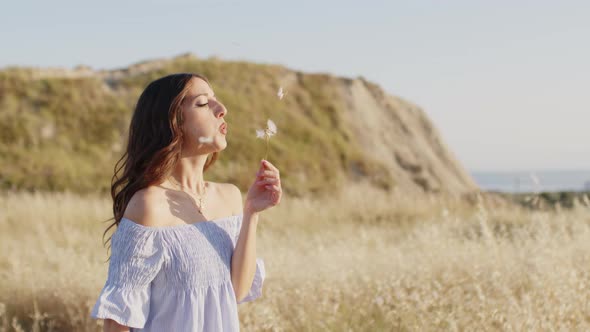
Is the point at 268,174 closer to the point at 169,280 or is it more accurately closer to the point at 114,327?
the point at 169,280

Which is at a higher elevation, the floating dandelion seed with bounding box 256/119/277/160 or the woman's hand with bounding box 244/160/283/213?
the floating dandelion seed with bounding box 256/119/277/160

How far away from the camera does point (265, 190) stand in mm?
2629

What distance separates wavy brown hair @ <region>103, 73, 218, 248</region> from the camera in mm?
2639

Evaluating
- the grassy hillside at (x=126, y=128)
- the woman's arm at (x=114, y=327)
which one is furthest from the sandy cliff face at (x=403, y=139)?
the woman's arm at (x=114, y=327)

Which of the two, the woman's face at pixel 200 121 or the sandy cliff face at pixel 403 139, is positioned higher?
the woman's face at pixel 200 121

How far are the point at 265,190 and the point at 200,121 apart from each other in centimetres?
40

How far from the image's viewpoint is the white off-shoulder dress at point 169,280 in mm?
2510

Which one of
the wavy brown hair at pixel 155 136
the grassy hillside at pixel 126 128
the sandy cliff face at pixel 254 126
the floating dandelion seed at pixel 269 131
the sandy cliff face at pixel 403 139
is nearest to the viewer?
the floating dandelion seed at pixel 269 131

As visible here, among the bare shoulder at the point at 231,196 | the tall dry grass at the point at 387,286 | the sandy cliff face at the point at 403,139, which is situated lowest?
the sandy cliff face at the point at 403,139

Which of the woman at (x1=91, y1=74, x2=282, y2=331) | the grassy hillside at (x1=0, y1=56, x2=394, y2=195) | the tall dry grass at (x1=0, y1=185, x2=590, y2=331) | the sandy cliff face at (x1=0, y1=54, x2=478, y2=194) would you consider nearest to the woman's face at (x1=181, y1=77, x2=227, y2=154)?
the woman at (x1=91, y1=74, x2=282, y2=331)

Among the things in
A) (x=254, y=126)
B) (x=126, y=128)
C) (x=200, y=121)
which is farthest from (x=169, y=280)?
(x=254, y=126)

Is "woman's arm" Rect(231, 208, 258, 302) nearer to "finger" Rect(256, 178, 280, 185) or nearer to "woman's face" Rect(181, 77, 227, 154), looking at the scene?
"finger" Rect(256, 178, 280, 185)

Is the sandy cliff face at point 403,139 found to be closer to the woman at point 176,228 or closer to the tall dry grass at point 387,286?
the tall dry grass at point 387,286

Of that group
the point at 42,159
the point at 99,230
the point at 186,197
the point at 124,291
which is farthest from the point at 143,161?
the point at 42,159
